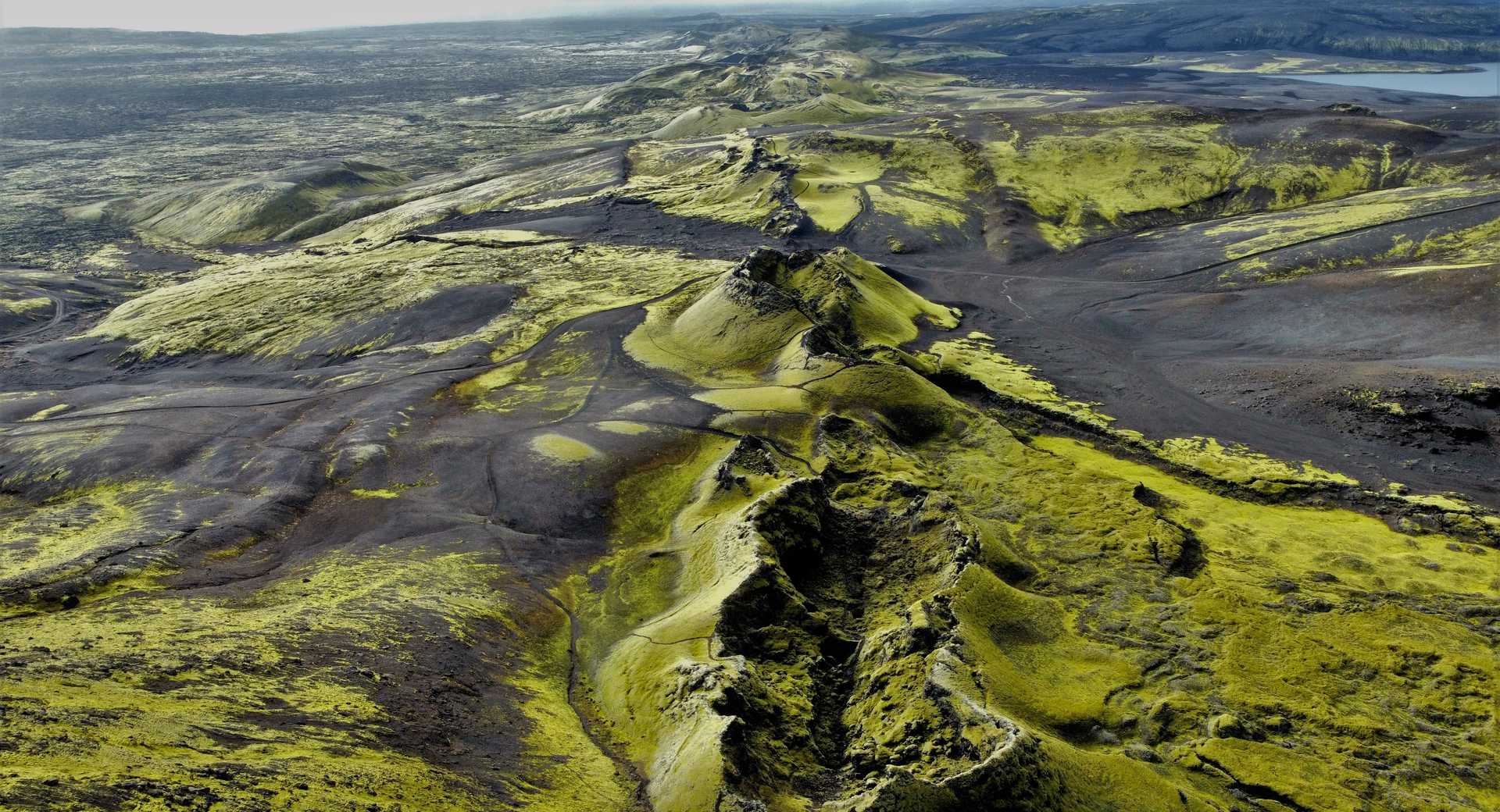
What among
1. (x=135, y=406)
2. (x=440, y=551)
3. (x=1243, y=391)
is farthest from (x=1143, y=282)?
(x=135, y=406)

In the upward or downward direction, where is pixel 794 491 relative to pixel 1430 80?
downward

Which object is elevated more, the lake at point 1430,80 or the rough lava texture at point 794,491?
the lake at point 1430,80

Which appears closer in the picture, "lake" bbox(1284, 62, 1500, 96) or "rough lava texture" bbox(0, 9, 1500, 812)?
"rough lava texture" bbox(0, 9, 1500, 812)

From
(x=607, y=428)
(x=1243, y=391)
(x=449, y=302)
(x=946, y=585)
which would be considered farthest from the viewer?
(x=449, y=302)

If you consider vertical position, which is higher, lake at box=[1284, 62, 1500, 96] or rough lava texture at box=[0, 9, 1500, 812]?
lake at box=[1284, 62, 1500, 96]

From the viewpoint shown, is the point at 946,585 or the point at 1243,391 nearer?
the point at 946,585

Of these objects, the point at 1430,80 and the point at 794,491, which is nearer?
the point at 794,491

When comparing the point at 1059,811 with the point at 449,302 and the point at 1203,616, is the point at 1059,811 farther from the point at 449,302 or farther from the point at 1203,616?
the point at 449,302

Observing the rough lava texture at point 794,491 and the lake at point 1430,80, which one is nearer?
the rough lava texture at point 794,491
